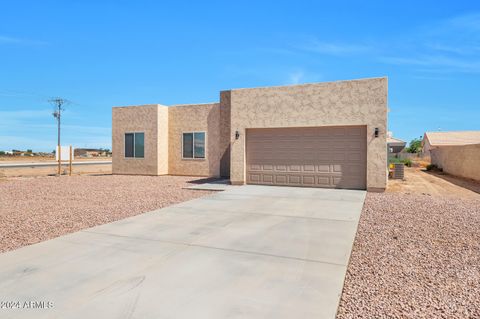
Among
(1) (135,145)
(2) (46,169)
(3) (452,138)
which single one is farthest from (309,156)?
(3) (452,138)

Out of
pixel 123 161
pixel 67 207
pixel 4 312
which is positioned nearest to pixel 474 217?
pixel 4 312

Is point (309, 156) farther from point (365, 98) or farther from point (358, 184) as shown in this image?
point (365, 98)

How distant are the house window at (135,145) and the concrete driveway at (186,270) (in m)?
12.9

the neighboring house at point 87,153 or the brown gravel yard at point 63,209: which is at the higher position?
the neighboring house at point 87,153

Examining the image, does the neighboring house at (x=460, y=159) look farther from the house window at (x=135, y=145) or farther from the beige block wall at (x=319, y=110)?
the house window at (x=135, y=145)

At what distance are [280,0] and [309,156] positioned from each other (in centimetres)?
625

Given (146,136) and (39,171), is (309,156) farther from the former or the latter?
(39,171)

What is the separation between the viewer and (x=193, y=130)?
18328 millimetres

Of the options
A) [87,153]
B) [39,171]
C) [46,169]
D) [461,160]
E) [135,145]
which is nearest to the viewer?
[461,160]

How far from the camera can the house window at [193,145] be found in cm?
1811

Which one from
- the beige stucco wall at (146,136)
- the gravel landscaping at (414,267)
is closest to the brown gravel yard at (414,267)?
the gravel landscaping at (414,267)

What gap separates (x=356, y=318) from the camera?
111 inches

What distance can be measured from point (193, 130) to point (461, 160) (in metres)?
17.7

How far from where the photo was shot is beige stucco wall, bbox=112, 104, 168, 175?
18.5 metres
